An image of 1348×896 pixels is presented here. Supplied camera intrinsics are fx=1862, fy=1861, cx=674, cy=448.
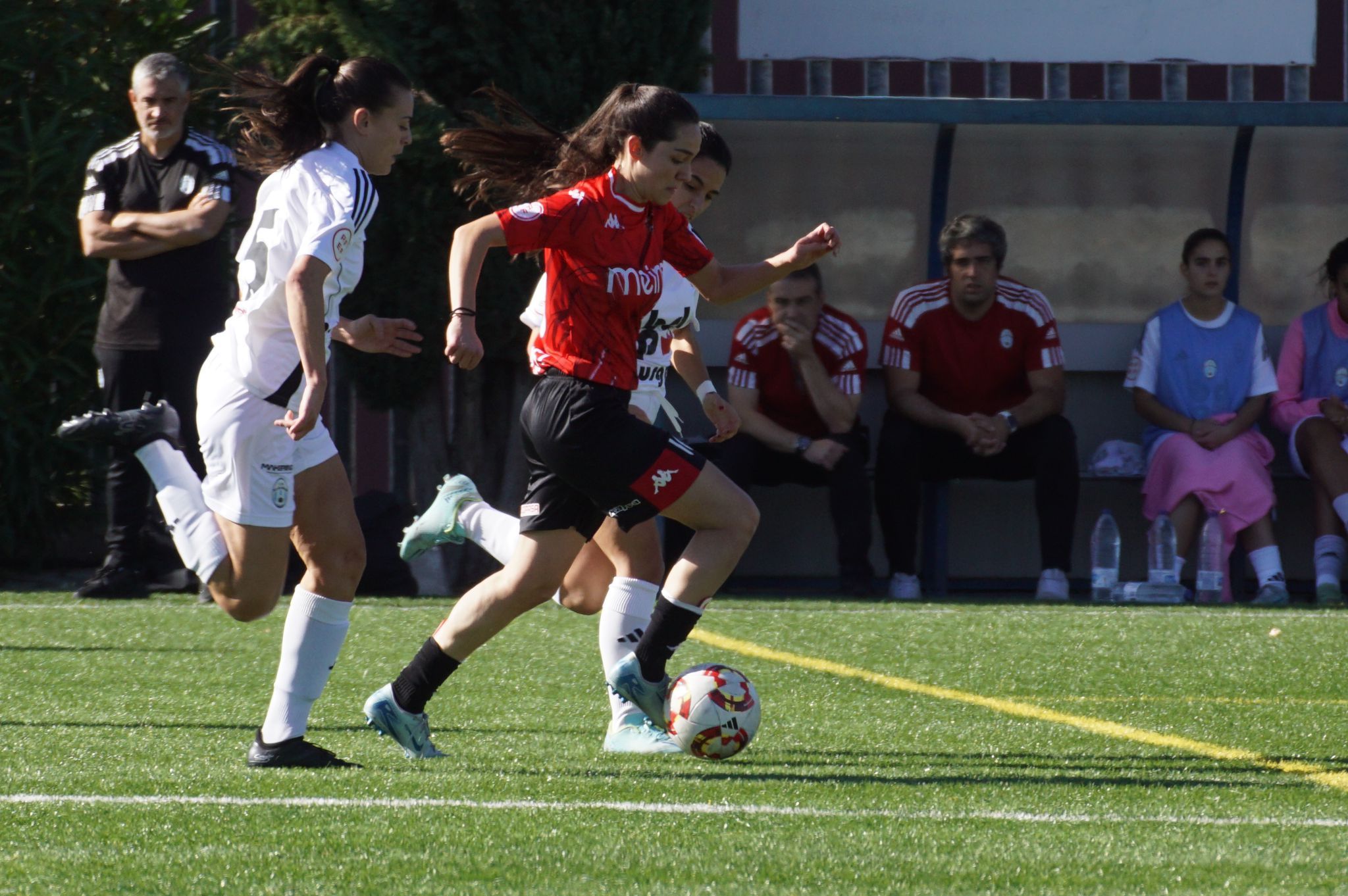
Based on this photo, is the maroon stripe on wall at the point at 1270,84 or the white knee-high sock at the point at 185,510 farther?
the maroon stripe on wall at the point at 1270,84

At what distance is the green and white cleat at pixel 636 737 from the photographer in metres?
4.67

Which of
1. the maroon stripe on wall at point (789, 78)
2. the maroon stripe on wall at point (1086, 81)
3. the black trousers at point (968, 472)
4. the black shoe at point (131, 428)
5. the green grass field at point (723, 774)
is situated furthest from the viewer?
the maroon stripe on wall at point (789, 78)

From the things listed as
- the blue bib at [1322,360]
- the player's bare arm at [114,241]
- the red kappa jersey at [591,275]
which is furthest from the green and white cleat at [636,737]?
the blue bib at [1322,360]

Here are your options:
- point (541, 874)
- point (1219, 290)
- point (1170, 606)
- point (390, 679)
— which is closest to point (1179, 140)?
point (1219, 290)

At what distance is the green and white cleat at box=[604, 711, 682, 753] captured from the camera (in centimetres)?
467

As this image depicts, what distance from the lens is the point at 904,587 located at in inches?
346

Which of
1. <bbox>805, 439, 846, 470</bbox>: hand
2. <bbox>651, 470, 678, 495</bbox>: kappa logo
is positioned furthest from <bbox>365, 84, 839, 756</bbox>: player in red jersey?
<bbox>805, 439, 846, 470</bbox>: hand

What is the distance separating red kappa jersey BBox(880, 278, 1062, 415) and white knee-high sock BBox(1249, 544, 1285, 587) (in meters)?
1.31

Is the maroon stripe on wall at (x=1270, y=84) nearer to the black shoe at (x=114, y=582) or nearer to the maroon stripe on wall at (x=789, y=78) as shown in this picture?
the maroon stripe on wall at (x=789, y=78)

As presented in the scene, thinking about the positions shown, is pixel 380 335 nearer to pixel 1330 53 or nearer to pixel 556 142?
pixel 556 142

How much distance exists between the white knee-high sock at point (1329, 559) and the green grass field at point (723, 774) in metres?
1.45

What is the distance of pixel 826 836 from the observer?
138 inches

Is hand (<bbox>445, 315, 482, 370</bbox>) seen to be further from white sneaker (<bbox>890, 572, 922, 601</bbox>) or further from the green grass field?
white sneaker (<bbox>890, 572, 922, 601</bbox>)

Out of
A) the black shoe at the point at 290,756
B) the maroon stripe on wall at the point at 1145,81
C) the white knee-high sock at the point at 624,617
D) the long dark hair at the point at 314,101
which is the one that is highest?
the maroon stripe on wall at the point at 1145,81
